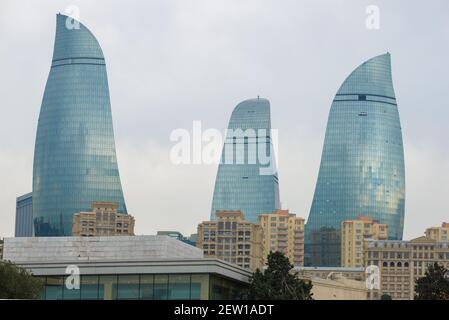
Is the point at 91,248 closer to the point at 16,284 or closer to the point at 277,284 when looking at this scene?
the point at 277,284

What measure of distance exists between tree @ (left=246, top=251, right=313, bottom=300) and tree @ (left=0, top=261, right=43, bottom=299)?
1241 centimetres

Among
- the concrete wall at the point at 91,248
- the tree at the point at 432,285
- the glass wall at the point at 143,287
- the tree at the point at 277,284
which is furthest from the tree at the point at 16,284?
the tree at the point at 432,285

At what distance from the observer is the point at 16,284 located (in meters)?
50.8

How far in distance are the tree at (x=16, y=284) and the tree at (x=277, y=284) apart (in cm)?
1241

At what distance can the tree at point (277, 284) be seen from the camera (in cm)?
5872

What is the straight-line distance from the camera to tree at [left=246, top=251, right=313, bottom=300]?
5872 centimetres

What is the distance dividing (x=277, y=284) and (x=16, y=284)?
53.2ft

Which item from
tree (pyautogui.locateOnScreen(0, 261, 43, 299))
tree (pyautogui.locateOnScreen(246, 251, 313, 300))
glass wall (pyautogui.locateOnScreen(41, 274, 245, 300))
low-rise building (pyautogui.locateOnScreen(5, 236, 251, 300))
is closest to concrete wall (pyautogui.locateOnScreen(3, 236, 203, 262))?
tree (pyautogui.locateOnScreen(246, 251, 313, 300))
